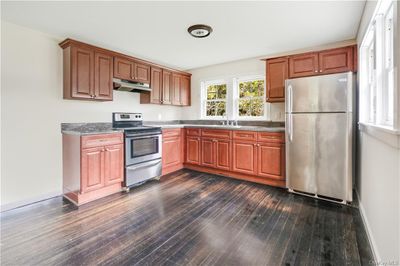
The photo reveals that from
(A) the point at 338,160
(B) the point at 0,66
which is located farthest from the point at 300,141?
(B) the point at 0,66

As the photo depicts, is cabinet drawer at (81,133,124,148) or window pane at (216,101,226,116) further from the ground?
window pane at (216,101,226,116)

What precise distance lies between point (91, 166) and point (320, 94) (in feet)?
10.9

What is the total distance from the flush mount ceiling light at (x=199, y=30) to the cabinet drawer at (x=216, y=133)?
177 cm

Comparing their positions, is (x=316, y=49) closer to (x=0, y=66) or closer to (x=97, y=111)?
(x=97, y=111)

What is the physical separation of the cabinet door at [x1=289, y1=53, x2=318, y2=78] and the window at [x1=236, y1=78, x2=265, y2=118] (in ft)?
2.62

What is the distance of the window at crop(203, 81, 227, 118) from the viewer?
190 inches

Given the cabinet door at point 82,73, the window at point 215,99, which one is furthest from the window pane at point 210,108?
the cabinet door at point 82,73

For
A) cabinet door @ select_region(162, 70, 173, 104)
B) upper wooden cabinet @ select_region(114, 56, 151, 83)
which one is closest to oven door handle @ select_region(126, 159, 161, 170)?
cabinet door @ select_region(162, 70, 173, 104)

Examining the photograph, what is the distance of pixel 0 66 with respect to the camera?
253 centimetres

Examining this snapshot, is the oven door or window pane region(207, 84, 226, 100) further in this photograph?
window pane region(207, 84, 226, 100)

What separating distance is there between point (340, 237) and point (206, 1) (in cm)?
271

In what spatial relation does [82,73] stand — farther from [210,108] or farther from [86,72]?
[210,108]

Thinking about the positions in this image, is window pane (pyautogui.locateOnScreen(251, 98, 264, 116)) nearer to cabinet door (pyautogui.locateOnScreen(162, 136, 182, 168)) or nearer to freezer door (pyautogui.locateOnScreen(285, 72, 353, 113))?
freezer door (pyautogui.locateOnScreen(285, 72, 353, 113))

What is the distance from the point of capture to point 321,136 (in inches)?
113
